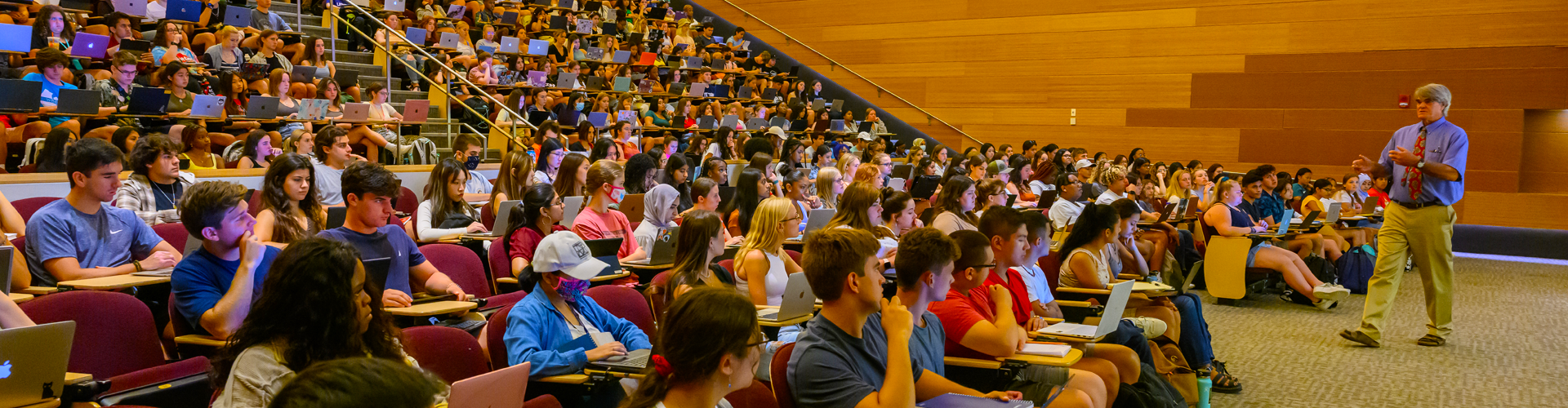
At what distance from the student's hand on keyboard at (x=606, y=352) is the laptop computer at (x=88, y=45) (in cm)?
672

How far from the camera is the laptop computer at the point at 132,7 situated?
8.33 m

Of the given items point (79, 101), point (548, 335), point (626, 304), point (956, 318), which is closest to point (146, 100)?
point (79, 101)

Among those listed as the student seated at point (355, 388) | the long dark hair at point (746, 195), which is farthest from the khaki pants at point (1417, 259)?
the student seated at point (355, 388)

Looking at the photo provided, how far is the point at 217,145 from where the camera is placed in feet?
24.2

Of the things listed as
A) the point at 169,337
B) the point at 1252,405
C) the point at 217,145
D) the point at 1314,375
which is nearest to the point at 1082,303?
the point at 1252,405

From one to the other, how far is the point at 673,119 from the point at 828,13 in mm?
4379

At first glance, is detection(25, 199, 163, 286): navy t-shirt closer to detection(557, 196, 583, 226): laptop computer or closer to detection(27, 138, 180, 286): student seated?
detection(27, 138, 180, 286): student seated

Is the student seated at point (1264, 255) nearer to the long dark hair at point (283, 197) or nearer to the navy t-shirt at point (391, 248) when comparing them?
the navy t-shirt at point (391, 248)

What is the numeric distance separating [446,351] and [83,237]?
1.86 m

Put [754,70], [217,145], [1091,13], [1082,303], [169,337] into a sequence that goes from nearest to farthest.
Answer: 1. [169,337]
2. [1082,303]
3. [217,145]
4. [1091,13]
5. [754,70]

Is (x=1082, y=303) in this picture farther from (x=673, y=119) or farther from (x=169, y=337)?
(x=673, y=119)

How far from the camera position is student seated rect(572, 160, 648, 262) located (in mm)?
4684

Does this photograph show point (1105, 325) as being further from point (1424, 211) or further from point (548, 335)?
point (1424, 211)

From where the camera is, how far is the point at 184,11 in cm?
855
